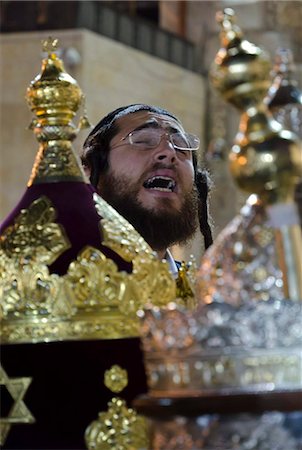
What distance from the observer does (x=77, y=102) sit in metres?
1.77

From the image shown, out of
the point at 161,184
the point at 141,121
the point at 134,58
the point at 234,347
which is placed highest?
the point at 134,58

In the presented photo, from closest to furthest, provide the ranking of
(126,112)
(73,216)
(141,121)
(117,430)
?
(117,430) < (73,216) < (141,121) < (126,112)

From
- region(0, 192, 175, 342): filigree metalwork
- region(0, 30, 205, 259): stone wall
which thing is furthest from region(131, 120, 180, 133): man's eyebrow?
region(0, 30, 205, 259): stone wall

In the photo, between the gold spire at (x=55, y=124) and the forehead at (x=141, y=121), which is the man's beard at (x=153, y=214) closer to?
the forehead at (x=141, y=121)

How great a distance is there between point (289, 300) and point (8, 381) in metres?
0.42

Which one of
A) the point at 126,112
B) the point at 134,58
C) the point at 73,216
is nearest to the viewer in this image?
the point at 73,216

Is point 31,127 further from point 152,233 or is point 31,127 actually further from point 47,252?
point 152,233

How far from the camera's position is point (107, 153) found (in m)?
2.74

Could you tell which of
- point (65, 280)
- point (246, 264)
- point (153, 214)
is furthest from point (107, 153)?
point (246, 264)

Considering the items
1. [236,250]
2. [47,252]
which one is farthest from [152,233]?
[236,250]

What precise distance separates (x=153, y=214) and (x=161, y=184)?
0.09 m

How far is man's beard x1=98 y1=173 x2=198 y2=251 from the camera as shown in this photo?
2451 mm

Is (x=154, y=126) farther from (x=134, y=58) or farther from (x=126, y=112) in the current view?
(x=134, y=58)

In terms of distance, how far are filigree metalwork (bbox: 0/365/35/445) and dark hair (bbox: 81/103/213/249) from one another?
3.65 feet
